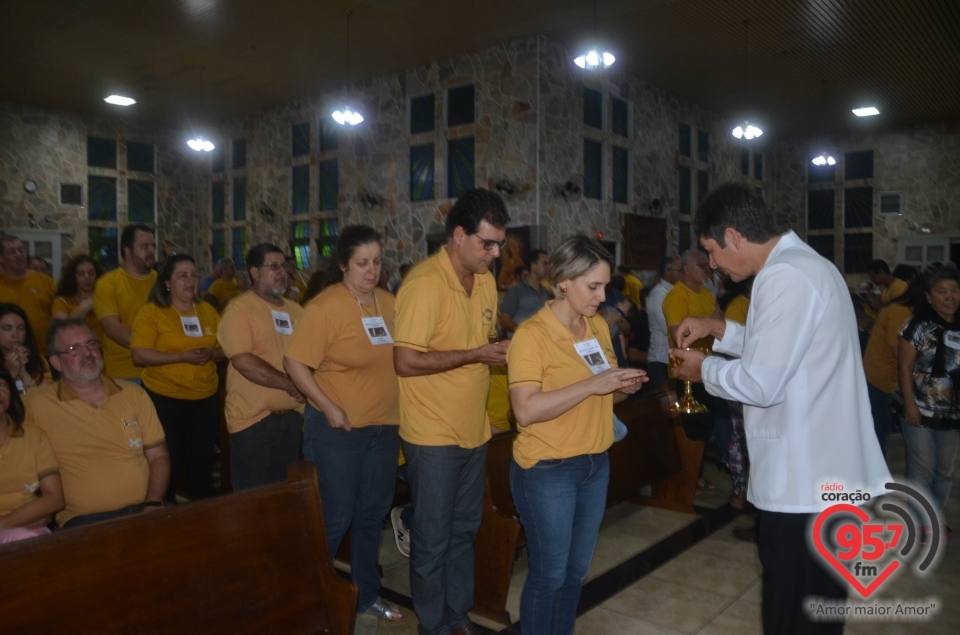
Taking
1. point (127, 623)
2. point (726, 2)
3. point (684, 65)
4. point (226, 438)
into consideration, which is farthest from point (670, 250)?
point (127, 623)

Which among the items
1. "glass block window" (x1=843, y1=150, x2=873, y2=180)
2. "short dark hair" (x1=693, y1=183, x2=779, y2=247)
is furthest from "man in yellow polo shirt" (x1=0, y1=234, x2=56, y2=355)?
"glass block window" (x1=843, y1=150, x2=873, y2=180)

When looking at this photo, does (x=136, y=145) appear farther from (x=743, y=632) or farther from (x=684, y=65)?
(x=743, y=632)

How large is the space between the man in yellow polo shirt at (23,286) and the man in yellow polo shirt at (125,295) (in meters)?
0.72

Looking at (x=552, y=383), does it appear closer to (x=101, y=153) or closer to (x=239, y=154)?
(x=239, y=154)

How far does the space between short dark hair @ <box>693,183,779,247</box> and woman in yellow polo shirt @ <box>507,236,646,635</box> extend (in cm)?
44

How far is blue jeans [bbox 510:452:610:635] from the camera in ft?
7.62

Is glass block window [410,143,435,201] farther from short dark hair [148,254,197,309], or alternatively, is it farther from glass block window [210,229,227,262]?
short dark hair [148,254,197,309]

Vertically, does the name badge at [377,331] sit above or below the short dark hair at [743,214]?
below

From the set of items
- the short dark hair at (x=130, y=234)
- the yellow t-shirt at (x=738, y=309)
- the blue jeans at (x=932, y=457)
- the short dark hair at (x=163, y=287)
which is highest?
the short dark hair at (x=130, y=234)

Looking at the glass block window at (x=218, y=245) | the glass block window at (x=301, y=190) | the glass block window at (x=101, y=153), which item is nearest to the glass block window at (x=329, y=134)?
the glass block window at (x=301, y=190)

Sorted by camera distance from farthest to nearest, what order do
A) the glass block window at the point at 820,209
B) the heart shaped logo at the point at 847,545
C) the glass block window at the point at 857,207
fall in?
1. the glass block window at the point at 820,209
2. the glass block window at the point at 857,207
3. the heart shaped logo at the point at 847,545

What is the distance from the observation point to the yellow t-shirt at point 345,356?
111 inches

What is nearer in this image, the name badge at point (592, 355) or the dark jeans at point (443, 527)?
Answer: the name badge at point (592, 355)

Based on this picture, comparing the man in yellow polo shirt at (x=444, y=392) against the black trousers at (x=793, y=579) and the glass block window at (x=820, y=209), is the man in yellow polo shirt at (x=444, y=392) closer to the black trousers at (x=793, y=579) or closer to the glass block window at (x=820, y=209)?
the black trousers at (x=793, y=579)
